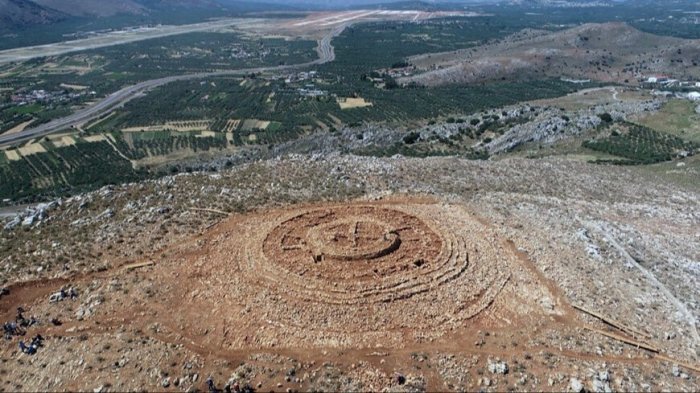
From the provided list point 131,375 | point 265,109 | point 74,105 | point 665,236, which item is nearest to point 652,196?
point 665,236

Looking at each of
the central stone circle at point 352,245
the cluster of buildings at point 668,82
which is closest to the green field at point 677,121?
the cluster of buildings at point 668,82

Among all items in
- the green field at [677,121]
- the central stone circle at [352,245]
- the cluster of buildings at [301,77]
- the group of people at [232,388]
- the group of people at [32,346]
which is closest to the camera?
the group of people at [232,388]

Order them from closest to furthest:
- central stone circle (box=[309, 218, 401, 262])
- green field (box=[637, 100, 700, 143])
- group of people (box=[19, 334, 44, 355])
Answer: group of people (box=[19, 334, 44, 355]) < central stone circle (box=[309, 218, 401, 262]) < green field (box=[637, 100, 700, 143])

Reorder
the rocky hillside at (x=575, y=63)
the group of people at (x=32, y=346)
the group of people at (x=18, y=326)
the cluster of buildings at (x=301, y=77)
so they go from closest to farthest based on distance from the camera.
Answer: the group of people at (x=32, y=346)
the group of people at (x=18, y=326)
the rocky hillside at (x=575, y=63)
the cluster of buildings at (x=301, y=77)

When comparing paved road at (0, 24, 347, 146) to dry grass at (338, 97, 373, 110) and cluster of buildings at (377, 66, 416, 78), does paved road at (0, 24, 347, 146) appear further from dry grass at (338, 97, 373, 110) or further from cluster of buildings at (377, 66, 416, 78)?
dry grass at (338, 97, 373, 110)

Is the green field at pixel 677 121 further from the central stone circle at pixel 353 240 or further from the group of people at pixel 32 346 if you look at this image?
the group of people at pixel 32 346

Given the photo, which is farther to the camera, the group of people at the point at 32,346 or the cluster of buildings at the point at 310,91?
the cluster of buildings at the point at 310,91

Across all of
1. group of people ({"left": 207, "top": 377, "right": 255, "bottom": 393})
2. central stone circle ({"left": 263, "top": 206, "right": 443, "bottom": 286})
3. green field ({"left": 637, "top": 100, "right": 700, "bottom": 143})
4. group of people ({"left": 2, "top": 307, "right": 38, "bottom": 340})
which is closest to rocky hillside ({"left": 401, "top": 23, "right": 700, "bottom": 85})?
green field ({"left": 637, "top": 100, "right": 700, "bottom": 143})
